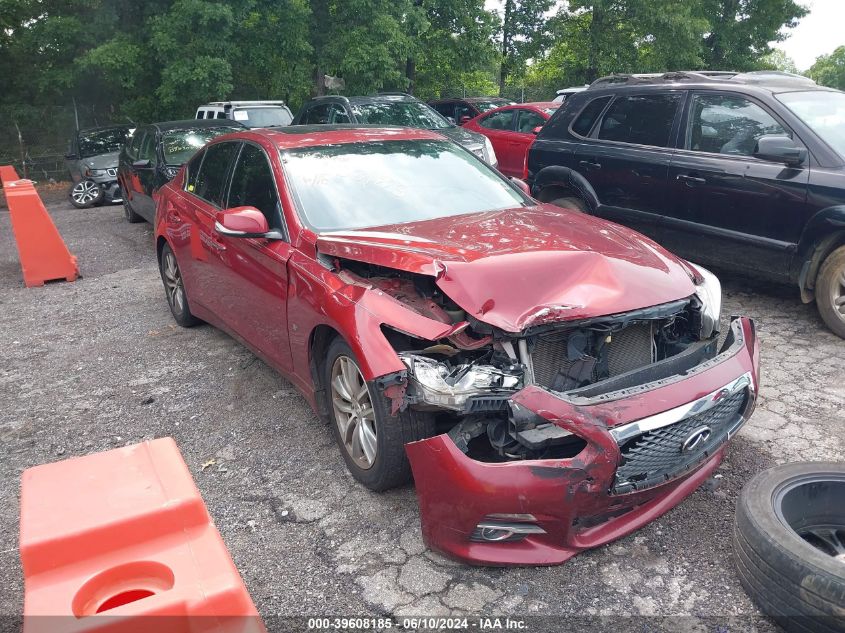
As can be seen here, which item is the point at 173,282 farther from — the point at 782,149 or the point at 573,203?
the point at 782,149

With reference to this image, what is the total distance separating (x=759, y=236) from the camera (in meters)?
5.57

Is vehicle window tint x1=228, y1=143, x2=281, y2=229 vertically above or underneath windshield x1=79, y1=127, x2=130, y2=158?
above

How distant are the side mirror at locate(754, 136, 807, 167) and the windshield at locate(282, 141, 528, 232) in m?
2.02

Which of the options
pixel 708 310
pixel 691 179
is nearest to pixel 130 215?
pixel 691 179

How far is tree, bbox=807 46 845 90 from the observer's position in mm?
45894

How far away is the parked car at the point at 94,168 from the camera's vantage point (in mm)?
13891

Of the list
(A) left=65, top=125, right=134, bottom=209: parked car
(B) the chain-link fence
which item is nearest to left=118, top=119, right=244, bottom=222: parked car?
(A) left=65, top=125, right=134, bottom=209: parked car

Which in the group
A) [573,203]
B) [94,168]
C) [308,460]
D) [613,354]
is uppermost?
[613,354]

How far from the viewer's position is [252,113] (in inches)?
543

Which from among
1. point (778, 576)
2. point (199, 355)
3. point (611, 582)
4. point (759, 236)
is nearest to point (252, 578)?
point (611, 582)

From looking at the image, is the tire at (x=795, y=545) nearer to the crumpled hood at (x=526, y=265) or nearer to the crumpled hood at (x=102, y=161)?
the crumpled hood at (x=526, y=265)

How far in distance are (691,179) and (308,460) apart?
4079 millimetres

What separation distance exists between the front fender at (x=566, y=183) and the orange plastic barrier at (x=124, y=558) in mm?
5688

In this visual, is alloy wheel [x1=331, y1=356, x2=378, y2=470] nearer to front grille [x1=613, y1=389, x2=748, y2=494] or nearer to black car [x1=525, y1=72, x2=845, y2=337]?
front grille [x1=613, y1=389, x2=748, y2=494]
